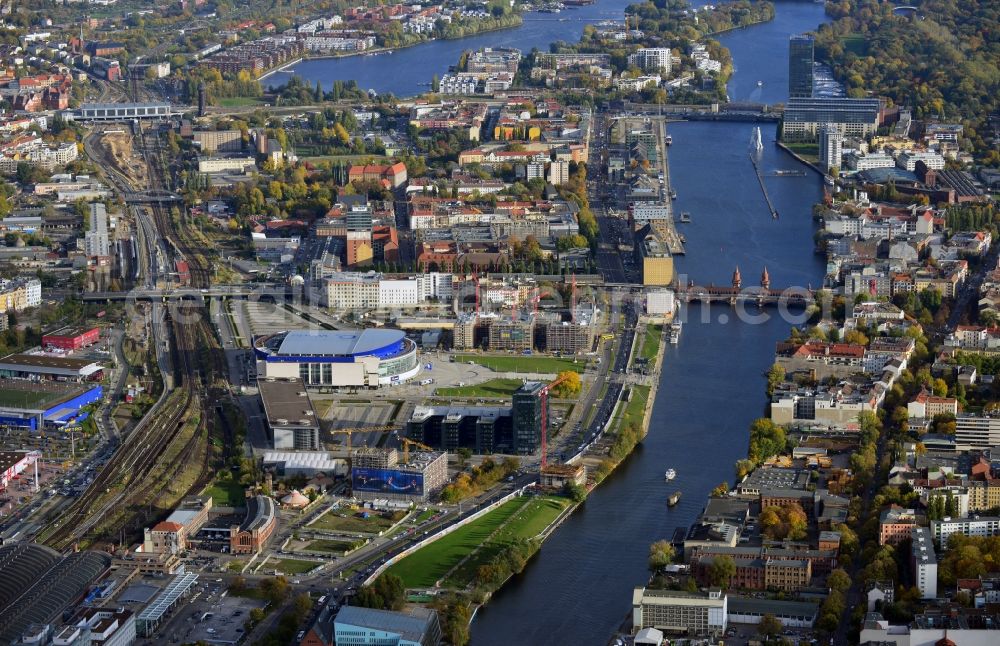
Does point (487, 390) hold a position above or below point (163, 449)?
above

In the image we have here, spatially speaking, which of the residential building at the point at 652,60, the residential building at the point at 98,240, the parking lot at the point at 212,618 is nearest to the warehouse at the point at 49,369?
the residential building at the point at 98,240

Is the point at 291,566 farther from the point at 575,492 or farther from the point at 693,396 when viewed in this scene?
the point at 693,396

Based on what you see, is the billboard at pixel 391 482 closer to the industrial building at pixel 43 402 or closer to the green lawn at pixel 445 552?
the green lawn at pixel 445 552

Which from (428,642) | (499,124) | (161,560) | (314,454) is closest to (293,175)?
(499,124)

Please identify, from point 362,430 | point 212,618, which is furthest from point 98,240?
point 212,618

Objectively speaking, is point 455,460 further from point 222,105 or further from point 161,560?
point 222,105

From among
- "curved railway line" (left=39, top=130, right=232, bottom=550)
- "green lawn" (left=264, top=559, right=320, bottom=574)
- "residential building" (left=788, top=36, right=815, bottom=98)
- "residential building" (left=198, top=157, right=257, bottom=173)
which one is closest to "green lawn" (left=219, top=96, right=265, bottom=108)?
"residential building" (left=198, top=157, right=257, bottom=173)

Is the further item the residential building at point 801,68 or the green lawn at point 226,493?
the residential building at point 801,68
